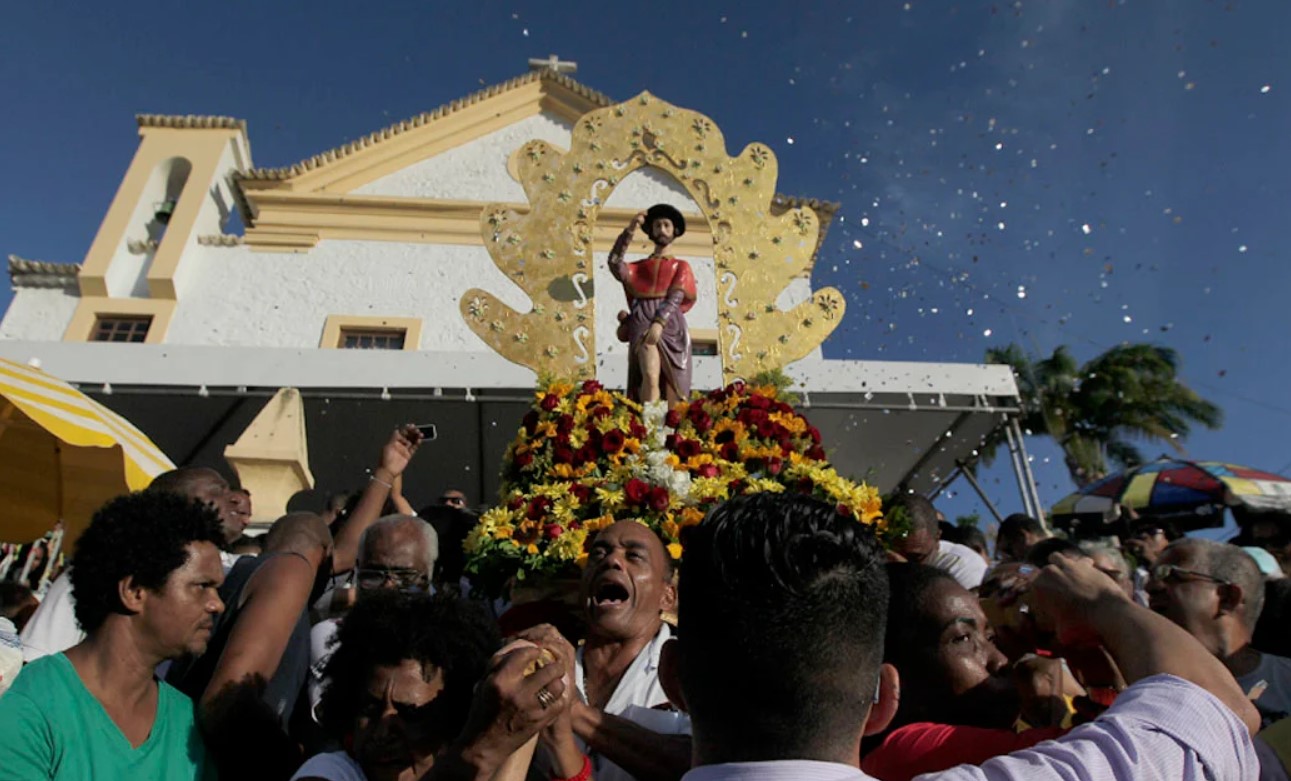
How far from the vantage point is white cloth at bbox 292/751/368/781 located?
6.07ft

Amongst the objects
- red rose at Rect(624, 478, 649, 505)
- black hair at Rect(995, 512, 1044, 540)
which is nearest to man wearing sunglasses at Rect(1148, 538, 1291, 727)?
red rose at Rect(624, 478, 649, 505)

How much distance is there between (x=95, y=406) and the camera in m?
4.80

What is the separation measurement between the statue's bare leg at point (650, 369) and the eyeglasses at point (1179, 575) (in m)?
3.48

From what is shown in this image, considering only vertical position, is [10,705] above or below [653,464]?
below

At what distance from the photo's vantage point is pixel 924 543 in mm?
4531

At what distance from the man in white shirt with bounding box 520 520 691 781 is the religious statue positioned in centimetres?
288

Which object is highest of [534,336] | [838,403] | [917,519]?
[838,403]

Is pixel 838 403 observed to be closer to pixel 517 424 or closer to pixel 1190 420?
pixel 517 424

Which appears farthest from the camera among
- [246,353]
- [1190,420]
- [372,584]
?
[1190,420]

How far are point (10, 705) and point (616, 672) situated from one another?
5.11 feet

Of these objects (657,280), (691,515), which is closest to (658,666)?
(691,515)

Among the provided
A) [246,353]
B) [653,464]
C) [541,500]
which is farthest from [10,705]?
[246,353]

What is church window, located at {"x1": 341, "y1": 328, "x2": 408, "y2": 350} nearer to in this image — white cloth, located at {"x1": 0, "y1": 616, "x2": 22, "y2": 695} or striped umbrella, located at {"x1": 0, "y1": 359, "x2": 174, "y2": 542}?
striped umbrella, located at {"x1": 0, "y1": 359, "x2": 174, "y2": 542}

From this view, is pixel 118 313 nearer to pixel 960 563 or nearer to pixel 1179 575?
pixel 960 563
